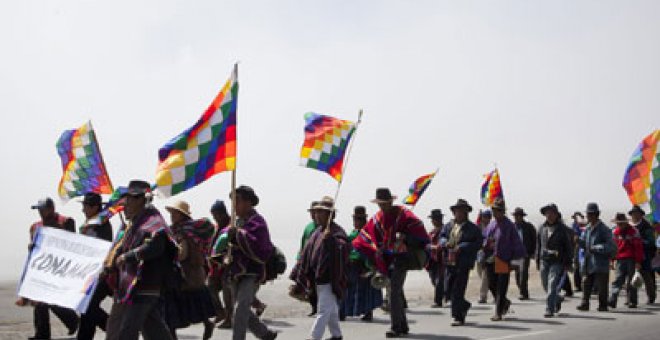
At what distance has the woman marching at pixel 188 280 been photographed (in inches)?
360

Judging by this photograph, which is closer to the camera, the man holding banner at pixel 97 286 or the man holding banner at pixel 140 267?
the man holding banner at pixel 140 267

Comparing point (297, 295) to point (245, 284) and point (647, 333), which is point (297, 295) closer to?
point (245, 284)

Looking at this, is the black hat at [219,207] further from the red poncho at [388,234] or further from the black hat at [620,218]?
the black hat at [620,218]

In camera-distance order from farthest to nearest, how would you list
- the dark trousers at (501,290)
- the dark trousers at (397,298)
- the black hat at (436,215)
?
the black hat at (436,215) → the dark trousers at (501,290) → the dark trousers at (397,298)

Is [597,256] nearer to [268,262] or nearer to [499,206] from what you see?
[499,206]

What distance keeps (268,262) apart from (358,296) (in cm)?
472

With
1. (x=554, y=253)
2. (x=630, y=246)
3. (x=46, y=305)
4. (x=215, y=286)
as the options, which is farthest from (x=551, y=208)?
(x=46, y=305)

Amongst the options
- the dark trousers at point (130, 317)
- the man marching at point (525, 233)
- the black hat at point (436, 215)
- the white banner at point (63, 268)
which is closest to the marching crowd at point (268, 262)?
the dark trousers at point (130, 317)

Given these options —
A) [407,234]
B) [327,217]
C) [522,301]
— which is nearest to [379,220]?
[407,234]

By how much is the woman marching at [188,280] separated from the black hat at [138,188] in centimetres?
155

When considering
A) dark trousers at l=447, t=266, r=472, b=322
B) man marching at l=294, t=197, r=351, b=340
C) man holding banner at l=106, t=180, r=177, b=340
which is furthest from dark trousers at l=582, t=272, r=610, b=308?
man holding banner at l=106, t=180, r=177, b=340

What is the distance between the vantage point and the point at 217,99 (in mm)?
9359

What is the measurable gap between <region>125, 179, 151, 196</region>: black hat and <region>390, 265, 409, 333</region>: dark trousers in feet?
14.3

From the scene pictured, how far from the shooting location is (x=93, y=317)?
9.91m
